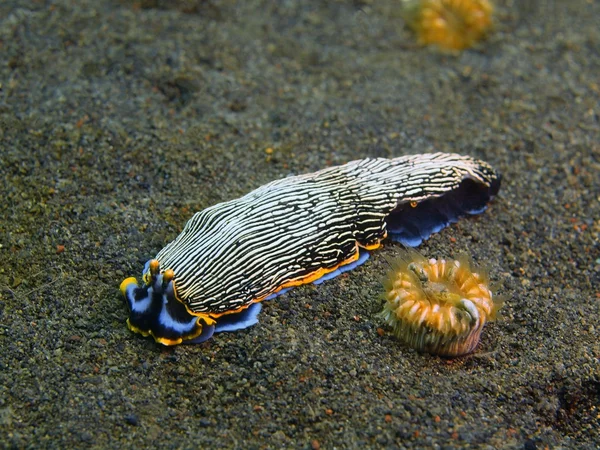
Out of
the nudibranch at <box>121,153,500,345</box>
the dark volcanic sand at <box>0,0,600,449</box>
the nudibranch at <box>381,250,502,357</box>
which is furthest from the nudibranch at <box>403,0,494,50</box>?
the nudibranch at <box>381,250,502,357</box>

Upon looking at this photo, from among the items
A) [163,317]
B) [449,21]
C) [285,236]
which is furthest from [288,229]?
[449,21]

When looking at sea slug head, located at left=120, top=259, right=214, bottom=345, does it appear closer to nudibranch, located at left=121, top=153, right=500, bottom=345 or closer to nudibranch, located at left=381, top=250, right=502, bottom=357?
nudibranch, located at left=121, top=153, right=500, bottom=345

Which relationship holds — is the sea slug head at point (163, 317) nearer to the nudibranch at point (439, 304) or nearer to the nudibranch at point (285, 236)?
the nudibranch at point (285, 236)

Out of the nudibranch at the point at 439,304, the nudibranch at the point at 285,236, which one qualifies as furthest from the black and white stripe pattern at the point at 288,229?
the nudibranch at the point at 439,304

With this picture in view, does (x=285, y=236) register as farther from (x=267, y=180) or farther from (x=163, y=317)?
(x=267, y=180)

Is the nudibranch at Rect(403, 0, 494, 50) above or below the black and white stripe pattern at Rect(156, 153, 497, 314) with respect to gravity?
above

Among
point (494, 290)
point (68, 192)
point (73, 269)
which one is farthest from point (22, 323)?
point (494, 290)

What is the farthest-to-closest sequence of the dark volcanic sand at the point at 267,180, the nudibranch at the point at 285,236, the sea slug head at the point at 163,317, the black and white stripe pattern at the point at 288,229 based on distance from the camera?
the black and white stripe pattern at the point at 288,229 < the nudibranch at the point at 285,236 < the sea slug head at the point at 163,317 < the dark volcanic sand at the point at 267,180
